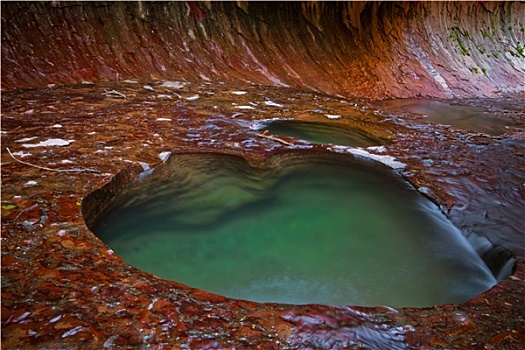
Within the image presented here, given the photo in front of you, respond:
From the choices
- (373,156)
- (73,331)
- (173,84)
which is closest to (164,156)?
(373,156)

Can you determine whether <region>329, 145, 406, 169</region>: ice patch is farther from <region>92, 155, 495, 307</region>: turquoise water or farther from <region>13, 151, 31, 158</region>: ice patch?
<region>13, 151, 31, 158</region>: ice patch

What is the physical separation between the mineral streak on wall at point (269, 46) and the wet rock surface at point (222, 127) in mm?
25

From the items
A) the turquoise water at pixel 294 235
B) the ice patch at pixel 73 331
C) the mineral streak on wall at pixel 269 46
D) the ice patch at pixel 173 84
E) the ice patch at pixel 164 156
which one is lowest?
the turquoise water at pixel 294 235

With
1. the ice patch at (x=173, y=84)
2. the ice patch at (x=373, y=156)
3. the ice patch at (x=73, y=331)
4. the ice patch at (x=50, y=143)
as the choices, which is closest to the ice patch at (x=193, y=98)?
the ice patch at (x=173, y=84)

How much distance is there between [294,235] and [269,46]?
5.09 meters

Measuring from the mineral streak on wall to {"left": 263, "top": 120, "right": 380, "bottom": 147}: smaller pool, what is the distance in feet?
7.16

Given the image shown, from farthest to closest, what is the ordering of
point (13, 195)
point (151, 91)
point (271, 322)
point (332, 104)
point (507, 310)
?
point (332, 104), point (151, 91), point (13, 195), point (507, 310), point (271, 322)

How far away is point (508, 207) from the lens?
10.6 feet

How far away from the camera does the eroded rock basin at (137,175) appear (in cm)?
178

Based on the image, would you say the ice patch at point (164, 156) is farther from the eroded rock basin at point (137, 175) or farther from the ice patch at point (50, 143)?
the ice patch at point (50, 143)

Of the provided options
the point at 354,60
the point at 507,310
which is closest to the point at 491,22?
the point at 354,60

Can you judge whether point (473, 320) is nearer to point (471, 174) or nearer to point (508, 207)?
point (508, 207)

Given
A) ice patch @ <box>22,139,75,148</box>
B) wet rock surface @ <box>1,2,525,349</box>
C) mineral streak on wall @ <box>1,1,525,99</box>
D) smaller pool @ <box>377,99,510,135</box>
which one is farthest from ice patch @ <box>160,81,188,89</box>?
smaller pool @ <box>377,99,510,135</box>

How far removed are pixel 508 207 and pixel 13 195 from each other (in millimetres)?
3423
